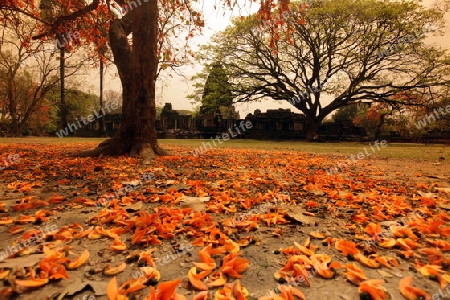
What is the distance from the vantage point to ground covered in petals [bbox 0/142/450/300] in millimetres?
1498

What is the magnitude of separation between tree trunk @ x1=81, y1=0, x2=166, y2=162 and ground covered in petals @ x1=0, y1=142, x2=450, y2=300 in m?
2.88

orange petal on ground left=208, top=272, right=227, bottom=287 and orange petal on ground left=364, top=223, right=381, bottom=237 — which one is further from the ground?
orange petal on ground left=364, top=223, right=381, bottom=237

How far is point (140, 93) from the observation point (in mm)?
6676

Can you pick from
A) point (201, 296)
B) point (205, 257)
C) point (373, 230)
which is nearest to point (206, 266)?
point (205, 257)

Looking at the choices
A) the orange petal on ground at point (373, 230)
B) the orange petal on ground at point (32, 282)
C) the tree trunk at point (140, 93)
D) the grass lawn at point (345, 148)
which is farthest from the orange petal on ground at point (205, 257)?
the grass lawn at point (345, 148)

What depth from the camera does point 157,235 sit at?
2168mm

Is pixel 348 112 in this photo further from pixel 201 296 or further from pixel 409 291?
pixel 201 296

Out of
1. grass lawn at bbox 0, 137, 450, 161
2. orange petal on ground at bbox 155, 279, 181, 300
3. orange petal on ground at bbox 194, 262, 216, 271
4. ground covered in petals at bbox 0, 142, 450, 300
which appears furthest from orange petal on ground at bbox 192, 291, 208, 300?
grass lawn at bbox 0, 137, 450, 161

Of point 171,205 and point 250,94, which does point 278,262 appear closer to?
point 171,205

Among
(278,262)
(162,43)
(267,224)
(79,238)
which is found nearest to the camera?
(278,262)

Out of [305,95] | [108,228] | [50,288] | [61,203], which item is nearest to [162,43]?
[61,203]

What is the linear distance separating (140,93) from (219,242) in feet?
18.3

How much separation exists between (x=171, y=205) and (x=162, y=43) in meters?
10.4

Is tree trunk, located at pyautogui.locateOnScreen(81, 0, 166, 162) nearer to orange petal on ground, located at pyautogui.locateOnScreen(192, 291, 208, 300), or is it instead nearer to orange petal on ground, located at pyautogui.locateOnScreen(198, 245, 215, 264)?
orange petal on ground, located at pyautogui.locateOnScreen(198, 245, 215, 264)
